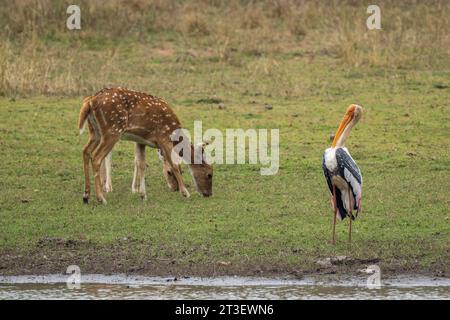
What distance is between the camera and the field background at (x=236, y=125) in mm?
10398

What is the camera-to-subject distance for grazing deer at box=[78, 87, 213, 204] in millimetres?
12062

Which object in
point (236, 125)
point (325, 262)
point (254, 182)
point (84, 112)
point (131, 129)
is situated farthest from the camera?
point (236, 125)

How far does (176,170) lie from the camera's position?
1248cm

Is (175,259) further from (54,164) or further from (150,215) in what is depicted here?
(54,164)

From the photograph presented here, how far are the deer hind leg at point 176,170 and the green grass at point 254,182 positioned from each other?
10cm

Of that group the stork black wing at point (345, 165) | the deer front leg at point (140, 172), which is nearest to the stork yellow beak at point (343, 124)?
the stork black wing at point (345, 165)

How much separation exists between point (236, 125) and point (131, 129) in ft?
11.2

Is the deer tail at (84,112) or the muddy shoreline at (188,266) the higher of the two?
the deer tail at (84,112)

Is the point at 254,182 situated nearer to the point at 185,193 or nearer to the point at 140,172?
the point at 185,193

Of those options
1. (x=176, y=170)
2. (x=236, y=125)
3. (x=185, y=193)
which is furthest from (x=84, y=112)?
(x=236, y=125)

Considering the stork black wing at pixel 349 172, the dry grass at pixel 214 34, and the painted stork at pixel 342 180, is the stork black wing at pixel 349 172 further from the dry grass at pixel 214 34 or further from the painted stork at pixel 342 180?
the dry grass at pixel 214 34

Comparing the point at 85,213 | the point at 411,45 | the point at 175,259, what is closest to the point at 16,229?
the point at 85,213

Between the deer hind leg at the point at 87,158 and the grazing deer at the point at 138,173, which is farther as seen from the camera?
the grazing deer at the point at 138,173

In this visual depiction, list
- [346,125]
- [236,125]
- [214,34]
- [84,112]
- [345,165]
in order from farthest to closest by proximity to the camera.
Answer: [214,34] < [236,125] < [84,112] < [346,125] < [345,165]
